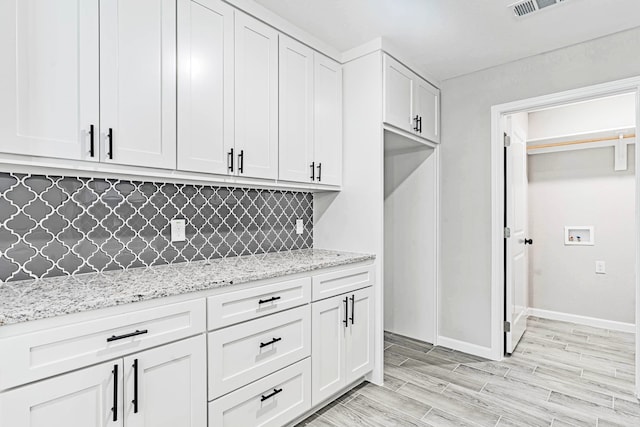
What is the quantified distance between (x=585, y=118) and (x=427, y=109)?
2.04m

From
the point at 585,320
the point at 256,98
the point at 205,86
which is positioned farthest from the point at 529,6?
the point at 585,320

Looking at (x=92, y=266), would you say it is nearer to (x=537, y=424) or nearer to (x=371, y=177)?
(x=371, y=177)

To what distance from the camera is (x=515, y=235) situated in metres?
3.15

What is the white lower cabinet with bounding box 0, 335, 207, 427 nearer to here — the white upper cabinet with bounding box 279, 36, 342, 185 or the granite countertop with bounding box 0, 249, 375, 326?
the granite countertop with bounding box 0, 249, 375, 326

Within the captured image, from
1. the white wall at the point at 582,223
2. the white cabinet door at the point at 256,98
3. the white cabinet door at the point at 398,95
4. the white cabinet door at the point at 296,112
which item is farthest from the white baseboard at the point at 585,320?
the white cabinet door at the point at 256,98

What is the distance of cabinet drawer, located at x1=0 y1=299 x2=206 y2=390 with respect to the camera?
1072 mm

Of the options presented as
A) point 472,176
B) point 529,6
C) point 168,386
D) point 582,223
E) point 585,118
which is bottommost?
point 168,386

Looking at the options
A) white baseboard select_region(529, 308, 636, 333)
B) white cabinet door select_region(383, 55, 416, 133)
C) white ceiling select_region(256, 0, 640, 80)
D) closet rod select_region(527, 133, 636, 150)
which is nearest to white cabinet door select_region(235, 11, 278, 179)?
white ceiling select_region(256, 0, 640, 80)

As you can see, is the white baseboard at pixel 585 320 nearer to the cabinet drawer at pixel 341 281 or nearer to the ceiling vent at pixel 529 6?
the cabinet drawer at pixel 341 281

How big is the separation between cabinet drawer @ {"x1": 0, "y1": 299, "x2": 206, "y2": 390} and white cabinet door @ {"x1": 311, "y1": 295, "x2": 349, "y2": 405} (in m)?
0.78

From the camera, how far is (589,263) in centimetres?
381

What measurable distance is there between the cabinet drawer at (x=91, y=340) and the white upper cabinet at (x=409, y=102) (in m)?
1.88

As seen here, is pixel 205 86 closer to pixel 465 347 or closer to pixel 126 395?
pixel 126 395

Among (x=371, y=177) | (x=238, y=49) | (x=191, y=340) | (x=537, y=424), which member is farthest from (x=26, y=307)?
(x=537, y=424)
